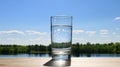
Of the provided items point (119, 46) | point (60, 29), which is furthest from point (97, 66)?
point (119, 46)

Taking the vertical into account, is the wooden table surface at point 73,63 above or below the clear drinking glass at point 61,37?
below

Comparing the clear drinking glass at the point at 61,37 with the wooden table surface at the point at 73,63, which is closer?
the wooden table surface at the point at 73,63

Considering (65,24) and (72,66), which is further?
(65,24)

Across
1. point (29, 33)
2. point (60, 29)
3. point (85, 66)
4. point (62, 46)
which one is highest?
point (29, 33)

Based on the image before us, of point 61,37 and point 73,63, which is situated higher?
point 61,37

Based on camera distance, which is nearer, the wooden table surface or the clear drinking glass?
the wooden table surface

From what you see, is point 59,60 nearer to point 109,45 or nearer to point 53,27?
point 53,27

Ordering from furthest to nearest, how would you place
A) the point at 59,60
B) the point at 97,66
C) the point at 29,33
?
1. the point at 29,33
2. the point at 59,60
3. the point at 97,66

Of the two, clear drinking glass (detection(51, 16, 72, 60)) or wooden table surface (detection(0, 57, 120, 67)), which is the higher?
clear drinking glass (detection(51, 16, 72, 60))
